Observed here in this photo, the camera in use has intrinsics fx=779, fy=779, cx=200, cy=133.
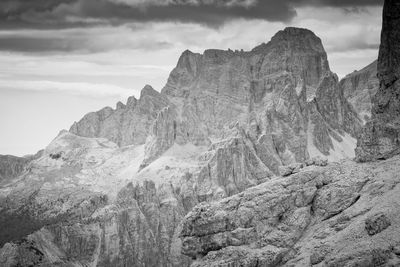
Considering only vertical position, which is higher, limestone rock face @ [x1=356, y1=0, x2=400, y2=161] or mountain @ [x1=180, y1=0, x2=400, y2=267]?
limestone rock face @ [x1=356, y1=0, x2=400, y2=161]

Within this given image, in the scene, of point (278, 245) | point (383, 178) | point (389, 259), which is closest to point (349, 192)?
point (383, 178)

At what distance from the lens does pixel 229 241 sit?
551ft

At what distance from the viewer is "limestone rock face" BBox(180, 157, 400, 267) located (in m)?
151

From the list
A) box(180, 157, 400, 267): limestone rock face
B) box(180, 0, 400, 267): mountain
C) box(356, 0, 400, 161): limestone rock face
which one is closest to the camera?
box(180, 157, 400, 267): limestone rock face

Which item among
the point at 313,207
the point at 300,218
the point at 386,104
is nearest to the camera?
the point at 300,218

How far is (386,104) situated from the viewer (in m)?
171

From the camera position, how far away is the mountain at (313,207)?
512 ft

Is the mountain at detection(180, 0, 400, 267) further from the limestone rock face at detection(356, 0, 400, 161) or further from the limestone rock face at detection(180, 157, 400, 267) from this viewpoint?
the limestone rock face at detection(356, 0, 400, 161)

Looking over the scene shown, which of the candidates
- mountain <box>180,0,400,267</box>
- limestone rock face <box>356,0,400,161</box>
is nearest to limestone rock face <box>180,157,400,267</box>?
mountain <box>180,0,400,267</box>

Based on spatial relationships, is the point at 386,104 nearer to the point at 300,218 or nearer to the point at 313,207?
the point at 313,207

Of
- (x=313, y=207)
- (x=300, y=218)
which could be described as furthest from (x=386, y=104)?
(x=300, y=218)

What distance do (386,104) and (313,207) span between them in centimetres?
2787

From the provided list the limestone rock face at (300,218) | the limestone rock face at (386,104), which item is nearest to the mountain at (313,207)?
the limestone rock face at (300,218)

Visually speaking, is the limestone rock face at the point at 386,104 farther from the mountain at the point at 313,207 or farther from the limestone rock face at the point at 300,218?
the limestone rock face at the point at 300,218
